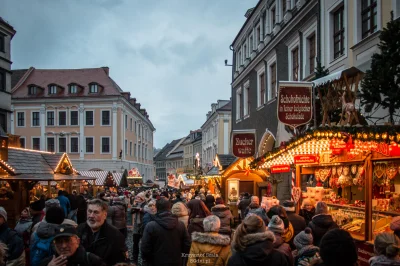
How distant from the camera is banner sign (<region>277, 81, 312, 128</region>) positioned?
421 inches

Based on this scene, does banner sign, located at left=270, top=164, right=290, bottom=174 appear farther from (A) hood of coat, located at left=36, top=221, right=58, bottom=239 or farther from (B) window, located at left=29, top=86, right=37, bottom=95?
(B) window, located at left=29, top=86, right=37, bottom=95

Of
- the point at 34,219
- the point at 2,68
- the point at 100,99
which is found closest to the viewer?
the point at 34,219

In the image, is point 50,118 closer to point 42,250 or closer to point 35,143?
point 35,143

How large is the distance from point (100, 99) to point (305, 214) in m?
44.0

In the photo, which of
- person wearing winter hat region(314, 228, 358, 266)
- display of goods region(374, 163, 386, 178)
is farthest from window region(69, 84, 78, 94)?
person wearing winter hat region(314, 228, 358, 266)

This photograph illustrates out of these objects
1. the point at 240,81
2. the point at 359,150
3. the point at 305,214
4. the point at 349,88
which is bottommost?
the point at 305,214

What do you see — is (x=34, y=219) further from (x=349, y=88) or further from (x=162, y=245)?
(x=349, y=88)

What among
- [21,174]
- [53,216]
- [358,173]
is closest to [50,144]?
[21,174]

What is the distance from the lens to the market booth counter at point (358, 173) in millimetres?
8227

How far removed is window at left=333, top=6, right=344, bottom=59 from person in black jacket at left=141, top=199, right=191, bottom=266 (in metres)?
10.3

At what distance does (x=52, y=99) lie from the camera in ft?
174

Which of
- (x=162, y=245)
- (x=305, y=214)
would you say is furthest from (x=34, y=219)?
(x=305, y=214)

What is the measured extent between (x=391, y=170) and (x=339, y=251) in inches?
253

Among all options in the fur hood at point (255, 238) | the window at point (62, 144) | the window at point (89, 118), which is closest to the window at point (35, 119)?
the window at point (62, 144)
